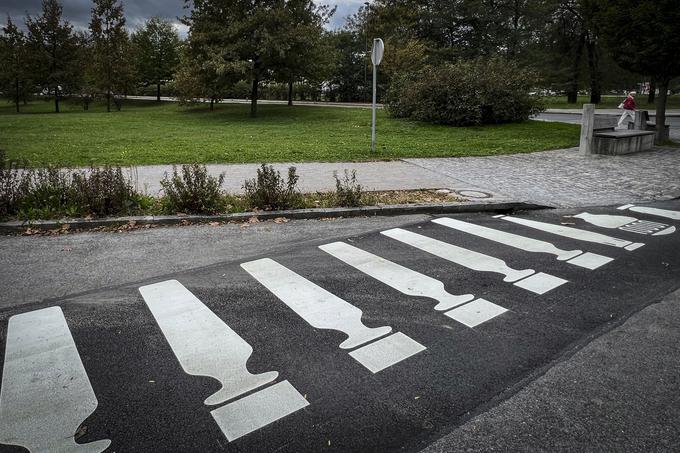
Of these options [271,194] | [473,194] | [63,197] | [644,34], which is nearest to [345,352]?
[271,194]

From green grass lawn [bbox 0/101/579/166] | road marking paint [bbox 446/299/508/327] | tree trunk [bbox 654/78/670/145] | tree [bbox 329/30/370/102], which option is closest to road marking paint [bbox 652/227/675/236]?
road marking paint [bbox 446/299/508/327]

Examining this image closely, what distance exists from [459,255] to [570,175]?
7.41 meters

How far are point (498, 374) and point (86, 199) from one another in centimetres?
680

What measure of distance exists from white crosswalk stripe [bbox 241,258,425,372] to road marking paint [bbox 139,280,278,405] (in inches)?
27.5

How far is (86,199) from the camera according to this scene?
24.9ft

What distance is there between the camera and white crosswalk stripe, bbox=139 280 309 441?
2963 mm

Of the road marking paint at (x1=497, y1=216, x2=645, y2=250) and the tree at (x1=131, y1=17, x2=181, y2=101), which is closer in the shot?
the road marking paint at (x1=497, y1=216, x2=645, y2=250)

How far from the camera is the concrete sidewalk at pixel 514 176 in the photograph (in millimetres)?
9711

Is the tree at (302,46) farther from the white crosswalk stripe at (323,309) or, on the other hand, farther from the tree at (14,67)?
the tree at (14,67)

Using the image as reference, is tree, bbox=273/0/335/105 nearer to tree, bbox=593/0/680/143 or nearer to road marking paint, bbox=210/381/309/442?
tree, bbox=593/0/680/143

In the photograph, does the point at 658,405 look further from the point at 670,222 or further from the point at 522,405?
the point at 670,222

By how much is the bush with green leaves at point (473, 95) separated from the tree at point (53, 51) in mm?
34281

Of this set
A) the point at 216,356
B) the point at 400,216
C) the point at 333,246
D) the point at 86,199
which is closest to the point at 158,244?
the point at 86,199

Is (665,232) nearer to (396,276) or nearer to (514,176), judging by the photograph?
(396,276)
